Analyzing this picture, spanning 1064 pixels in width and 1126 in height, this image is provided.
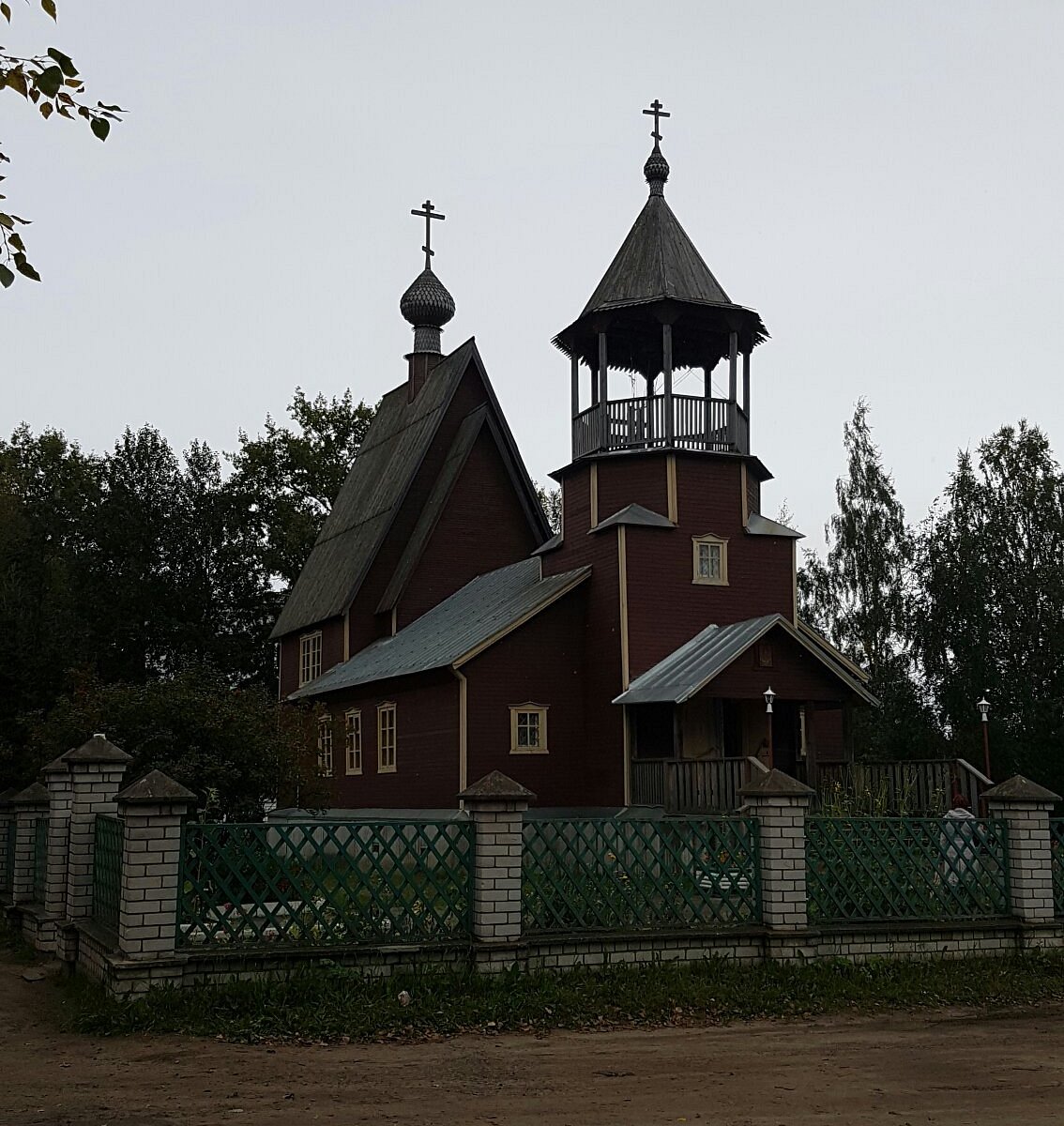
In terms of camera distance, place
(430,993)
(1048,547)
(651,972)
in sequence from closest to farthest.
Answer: (430,993)
(651,972)
(1048,547)

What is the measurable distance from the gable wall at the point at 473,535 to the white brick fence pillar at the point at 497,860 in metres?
17.9

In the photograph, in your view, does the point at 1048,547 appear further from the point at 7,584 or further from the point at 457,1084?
the point at 457,1084

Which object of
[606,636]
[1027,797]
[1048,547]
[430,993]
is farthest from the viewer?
[1048,547]

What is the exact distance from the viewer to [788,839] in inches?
486

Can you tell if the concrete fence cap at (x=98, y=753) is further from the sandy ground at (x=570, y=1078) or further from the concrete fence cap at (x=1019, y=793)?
the concrete fence cap at (x=1019, y=793)

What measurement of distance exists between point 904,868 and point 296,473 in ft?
115

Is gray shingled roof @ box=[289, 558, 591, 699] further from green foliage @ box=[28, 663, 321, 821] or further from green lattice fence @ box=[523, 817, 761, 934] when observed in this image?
green lattice fence @ box=[523, 817, 761, 934]

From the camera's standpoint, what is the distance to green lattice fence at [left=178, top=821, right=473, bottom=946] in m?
10.9

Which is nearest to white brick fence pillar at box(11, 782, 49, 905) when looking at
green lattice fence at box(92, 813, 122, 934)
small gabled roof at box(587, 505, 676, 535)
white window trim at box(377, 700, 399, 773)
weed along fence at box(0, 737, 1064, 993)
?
weed along fence at box(0, 737, 1064, 993)

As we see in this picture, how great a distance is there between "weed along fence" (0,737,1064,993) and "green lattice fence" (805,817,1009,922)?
20 millimetres

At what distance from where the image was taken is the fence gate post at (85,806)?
42.9 feet

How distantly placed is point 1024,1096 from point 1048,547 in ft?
90.3

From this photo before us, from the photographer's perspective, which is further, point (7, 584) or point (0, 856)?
point (7, 584)

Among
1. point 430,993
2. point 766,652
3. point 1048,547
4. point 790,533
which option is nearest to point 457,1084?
point 430,993
